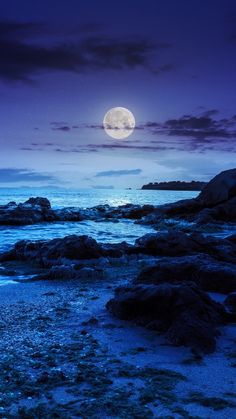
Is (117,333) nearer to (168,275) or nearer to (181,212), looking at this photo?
(168,275)

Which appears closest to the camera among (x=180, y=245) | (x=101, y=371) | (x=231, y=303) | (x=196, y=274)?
(x=101, y=371)

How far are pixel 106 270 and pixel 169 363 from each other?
5.97 meters

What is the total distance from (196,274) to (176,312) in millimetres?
3066

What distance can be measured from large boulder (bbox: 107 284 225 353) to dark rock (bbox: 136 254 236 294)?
6.22ft

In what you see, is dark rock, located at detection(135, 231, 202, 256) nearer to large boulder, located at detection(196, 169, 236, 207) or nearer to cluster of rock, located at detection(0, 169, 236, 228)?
cluster of rock, located at detection(0, 169, 236, 228)

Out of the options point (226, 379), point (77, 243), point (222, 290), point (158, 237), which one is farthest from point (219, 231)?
point (226, 379)

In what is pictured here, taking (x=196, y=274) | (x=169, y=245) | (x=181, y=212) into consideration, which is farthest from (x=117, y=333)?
(x=181, y=212)

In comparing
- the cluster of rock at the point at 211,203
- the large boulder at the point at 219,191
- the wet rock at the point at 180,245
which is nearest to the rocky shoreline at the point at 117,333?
the wet rock at the point at 180,245

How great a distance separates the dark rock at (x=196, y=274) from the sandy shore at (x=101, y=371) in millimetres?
2039

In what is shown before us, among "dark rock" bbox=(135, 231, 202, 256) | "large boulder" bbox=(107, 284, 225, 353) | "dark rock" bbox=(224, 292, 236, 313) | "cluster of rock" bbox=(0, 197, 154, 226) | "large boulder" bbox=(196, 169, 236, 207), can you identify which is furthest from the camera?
"large boulder" bbox=(196, 169, 236, 207)

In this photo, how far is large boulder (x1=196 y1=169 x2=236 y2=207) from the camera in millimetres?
32469

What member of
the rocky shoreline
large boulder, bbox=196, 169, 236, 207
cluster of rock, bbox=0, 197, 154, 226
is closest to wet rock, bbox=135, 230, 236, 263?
the rocky shoreline

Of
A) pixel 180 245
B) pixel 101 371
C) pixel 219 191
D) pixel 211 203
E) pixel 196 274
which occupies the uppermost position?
pixel 219 191

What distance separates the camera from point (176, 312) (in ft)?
17.4
